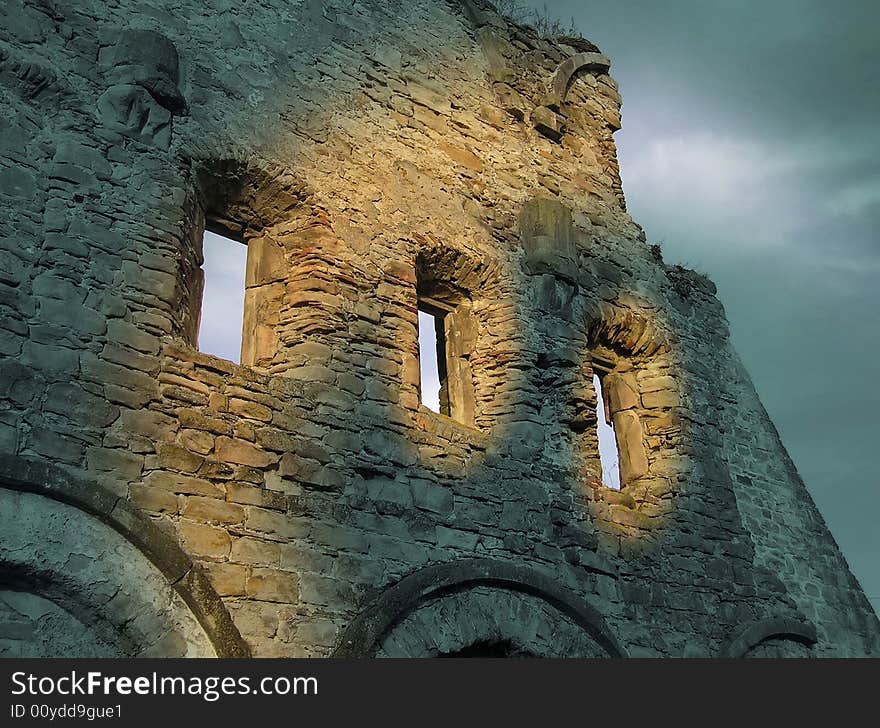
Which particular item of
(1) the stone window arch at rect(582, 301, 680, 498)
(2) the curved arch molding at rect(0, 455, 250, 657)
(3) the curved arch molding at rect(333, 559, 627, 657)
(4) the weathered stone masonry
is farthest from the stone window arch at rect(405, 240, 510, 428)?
(2) the curved arch molding at rect(0, 455, 250, 657)

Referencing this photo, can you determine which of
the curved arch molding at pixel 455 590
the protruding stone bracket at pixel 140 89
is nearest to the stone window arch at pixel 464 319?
the curved arch molding at pixel 455 590

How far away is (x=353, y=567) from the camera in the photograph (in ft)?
15.8

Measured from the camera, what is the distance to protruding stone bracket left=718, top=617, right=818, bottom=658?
20.7 feet

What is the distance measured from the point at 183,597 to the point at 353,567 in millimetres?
1021

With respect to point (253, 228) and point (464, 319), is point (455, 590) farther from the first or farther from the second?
point (253, 228)

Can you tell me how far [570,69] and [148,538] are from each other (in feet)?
19.9

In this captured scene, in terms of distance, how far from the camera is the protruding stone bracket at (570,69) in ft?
26.4

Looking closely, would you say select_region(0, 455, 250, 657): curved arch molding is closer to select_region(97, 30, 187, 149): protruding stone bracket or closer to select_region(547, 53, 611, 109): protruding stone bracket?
select_region(97, 30, 187, 149): protruding stone bracket

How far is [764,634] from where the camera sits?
6.58 metres

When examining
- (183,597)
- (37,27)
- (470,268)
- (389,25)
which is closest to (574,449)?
(470,268)

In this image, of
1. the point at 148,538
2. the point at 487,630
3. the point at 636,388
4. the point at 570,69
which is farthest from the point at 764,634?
the point at 570,69

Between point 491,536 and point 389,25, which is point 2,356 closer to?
point 491,536

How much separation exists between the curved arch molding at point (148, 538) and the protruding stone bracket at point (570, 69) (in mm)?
5360

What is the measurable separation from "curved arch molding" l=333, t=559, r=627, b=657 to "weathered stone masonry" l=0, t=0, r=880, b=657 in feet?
0.05
